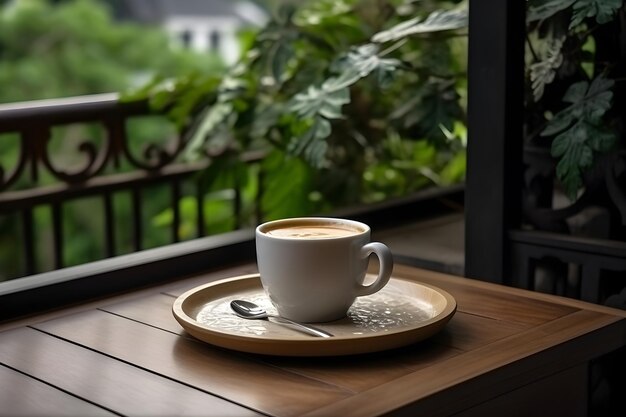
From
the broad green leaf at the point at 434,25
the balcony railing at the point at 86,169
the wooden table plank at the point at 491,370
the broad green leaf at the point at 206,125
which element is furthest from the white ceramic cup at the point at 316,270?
the balcony railing at the point at 86,169

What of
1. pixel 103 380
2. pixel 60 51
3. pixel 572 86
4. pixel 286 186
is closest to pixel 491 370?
pixel 103 380

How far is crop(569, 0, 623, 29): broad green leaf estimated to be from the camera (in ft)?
4.41

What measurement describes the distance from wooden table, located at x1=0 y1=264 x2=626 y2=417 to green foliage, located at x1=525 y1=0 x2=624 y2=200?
0.70 feet

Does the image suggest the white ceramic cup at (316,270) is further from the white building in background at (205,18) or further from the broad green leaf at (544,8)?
the white building in background at (205,18)

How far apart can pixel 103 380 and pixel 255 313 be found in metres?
0.22

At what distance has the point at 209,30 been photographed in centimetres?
1085

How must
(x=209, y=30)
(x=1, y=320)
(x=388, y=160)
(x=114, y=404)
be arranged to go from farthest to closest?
(x=209, y=30), (x=388, y=160), (x=1, y=320), (x=114, y=404)

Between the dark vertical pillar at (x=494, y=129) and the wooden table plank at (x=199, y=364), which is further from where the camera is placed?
the dark vertical pillar at (x=494, y=129)

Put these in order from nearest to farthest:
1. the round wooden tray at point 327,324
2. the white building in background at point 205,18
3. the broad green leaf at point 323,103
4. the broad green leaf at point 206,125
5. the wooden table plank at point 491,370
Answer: the wooden table plank at point 491,370, the round wooden tray at point 327,324, the broad green leaf at point 323,103, the broad green leaf at point 206,125, the white building in background at point 205,18

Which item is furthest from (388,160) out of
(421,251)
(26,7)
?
(26,7)

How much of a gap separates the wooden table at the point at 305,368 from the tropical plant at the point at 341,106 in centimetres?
54

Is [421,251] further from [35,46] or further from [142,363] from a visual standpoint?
[35,46]

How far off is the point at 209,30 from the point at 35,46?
3.55 metres

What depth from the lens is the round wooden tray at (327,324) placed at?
108cm
